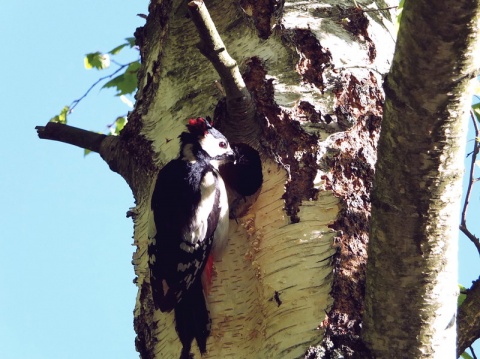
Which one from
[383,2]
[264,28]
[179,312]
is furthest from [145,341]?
[383,2]

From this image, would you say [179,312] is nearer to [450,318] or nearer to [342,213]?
[342,213]

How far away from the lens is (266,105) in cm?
278

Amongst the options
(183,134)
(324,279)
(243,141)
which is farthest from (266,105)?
(324,279)

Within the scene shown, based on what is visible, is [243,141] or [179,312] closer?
[179,312]

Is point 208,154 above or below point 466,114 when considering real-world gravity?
above

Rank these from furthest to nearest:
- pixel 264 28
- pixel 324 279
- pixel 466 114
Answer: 1. pixel 264 28
2. pixel 324 279
3. pixel 466 114

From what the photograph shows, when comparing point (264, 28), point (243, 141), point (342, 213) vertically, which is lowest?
point (342, 213)

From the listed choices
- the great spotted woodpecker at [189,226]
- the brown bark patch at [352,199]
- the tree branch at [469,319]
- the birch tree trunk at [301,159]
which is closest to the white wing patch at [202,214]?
the great spotted woodpecker at [189,226]

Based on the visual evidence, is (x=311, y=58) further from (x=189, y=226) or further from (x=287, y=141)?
(x=189, y=226)

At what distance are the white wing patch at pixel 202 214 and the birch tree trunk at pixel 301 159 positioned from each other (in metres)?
0.17

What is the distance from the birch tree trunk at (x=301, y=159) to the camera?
6.08ft

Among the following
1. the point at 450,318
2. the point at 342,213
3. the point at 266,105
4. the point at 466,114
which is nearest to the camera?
the point at 466,114

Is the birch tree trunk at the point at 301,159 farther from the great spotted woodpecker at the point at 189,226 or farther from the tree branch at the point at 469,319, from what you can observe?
the tree branch at the point at 469,319

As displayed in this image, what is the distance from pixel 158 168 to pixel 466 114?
1414 millimetres
